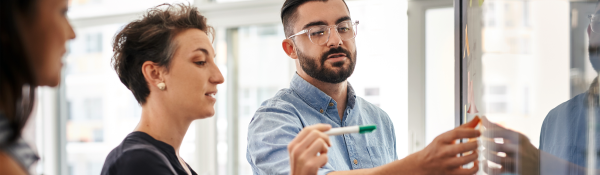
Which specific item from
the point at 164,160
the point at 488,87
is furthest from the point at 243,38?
the point at 488,87

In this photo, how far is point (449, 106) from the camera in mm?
1729

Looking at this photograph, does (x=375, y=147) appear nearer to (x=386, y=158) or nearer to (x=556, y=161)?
(x=386, y=158)

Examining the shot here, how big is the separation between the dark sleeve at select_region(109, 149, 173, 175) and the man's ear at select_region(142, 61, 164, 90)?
17 centimetres

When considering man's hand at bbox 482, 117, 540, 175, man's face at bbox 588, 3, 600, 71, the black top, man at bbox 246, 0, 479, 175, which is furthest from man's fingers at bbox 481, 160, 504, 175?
the black top

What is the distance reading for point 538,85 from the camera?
382 mm

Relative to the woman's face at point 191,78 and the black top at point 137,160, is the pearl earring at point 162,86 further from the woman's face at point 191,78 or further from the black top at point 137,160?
the black top at point 137,160

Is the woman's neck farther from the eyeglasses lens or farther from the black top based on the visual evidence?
the eyeglasses lens

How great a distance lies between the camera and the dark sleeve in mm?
723

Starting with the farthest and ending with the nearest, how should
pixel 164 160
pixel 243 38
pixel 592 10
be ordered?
pixel 243 38
pixel 164 160
pixel 592 10

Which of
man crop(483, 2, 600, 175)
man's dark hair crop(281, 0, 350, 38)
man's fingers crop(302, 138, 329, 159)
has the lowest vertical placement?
man's fingers crop(302, 138, 329, 159)

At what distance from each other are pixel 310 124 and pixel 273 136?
0.54 feet

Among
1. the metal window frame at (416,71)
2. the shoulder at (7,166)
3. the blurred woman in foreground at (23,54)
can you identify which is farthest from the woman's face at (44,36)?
the metal window frame at (416,71)

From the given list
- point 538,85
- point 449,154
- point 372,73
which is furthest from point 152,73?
point 372,73

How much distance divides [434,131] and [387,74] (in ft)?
1.07
